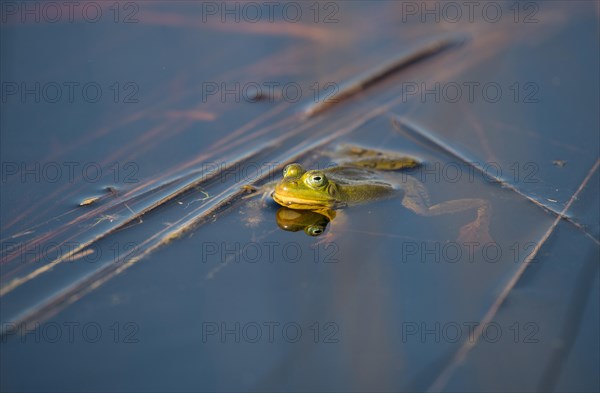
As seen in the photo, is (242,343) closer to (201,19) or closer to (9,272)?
(9,272)

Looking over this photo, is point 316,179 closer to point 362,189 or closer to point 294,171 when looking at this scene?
point 294,171

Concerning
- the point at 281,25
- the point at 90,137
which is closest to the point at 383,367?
the point at 90,137

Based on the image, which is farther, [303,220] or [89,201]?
[303,220]

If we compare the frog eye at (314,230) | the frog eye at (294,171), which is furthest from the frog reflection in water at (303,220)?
the frog eye at (294,171)

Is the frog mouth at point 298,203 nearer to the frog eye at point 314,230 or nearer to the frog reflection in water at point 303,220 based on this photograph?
the frog reflection in water at point 303,220

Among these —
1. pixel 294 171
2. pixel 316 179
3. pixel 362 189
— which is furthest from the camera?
pixel 362 189

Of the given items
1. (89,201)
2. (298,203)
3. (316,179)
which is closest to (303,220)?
(298,203)
